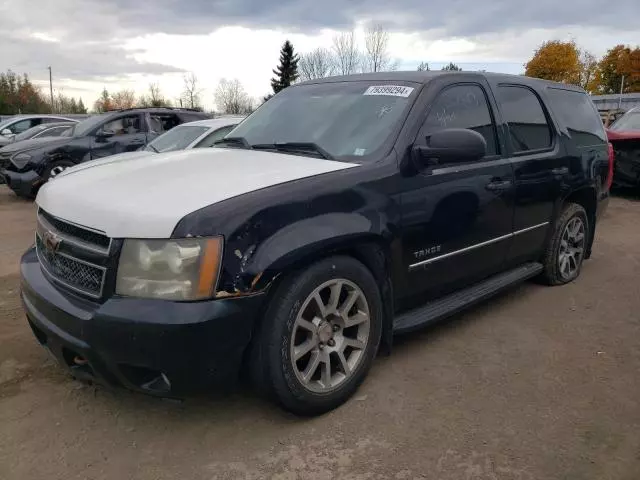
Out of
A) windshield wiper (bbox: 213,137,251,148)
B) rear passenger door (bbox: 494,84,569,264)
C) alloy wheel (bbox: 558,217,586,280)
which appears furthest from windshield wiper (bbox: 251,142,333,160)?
alloy wheel (bbox: 558,217,586,280)

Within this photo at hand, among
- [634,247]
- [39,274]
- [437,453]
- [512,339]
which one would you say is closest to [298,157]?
[39,274]

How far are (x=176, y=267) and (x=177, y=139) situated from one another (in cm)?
631

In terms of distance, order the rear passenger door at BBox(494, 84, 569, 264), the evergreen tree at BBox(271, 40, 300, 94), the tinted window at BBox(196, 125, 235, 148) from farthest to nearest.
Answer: the evergreen tree at BBox(271, 40, 300, 94) → the tinted window at BBox(196, 125, 235, 148) → the rear passenger door at BBox(494, 84, 569, 264)

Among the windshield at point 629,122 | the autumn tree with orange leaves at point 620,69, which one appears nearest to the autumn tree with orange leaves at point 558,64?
the autumn tree with orange leaves at point 620,69

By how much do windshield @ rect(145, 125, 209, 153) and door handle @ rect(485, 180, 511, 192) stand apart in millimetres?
5261

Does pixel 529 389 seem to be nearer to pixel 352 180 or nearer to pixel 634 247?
pixel 352 180

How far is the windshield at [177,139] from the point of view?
8.12 meters

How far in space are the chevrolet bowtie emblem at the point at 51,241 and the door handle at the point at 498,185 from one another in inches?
103

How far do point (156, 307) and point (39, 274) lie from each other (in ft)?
3.22

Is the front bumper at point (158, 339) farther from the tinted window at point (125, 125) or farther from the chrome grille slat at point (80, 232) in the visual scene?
the tinted window at point (125, 125)

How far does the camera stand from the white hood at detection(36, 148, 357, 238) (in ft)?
8.00

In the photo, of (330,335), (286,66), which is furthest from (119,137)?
(286,66)

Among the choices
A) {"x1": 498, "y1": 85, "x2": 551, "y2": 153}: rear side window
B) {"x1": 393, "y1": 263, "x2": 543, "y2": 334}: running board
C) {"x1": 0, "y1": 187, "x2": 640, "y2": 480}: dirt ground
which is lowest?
{"x1": 0, "y1": 187, "x2": 640, "y2": 480}: dirt ground

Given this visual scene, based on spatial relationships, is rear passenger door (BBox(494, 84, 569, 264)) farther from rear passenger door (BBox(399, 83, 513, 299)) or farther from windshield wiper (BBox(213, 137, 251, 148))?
windshield wiper (BBox(213, 137, 251, 148))
